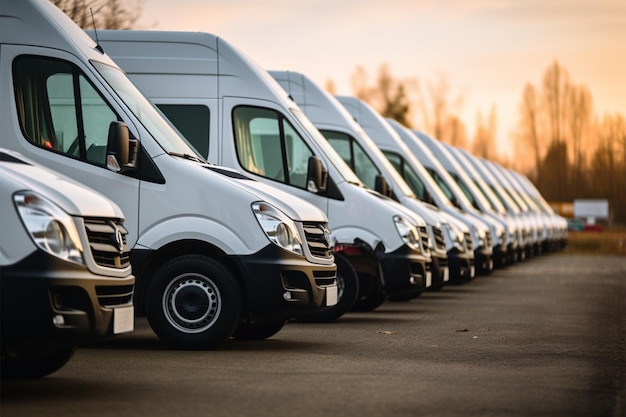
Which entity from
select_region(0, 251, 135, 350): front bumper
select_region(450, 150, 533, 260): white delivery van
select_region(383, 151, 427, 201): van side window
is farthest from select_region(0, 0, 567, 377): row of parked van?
select_region(450, 150, 533, 260): white delivery van

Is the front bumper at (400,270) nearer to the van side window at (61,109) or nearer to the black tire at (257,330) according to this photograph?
the black tire at (257,330)

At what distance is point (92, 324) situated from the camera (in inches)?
340

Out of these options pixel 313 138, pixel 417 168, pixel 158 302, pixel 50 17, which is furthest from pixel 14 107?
pixel 417 168

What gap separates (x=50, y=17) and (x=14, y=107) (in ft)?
2.62

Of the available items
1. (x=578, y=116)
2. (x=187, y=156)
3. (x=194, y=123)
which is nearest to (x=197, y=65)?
(x=194, y=123)

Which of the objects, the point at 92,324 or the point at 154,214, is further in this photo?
the point at 154,214

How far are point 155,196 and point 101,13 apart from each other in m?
14.7

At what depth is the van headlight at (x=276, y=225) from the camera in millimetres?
12109

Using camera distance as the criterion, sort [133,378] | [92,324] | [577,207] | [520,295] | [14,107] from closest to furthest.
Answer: [92,324] < [133,378] < [14,107] < [520,295] < [577,207]

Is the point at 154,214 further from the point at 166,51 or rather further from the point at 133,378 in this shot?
the point at 166,51

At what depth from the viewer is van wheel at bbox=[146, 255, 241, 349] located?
11914mm

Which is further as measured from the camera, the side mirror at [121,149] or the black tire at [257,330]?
the black tire at [257,330]

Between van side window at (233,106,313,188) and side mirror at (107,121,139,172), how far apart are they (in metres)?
3.11

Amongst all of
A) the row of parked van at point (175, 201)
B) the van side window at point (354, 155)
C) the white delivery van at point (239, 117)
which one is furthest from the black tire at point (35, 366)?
the van side window at point (354, 155)
